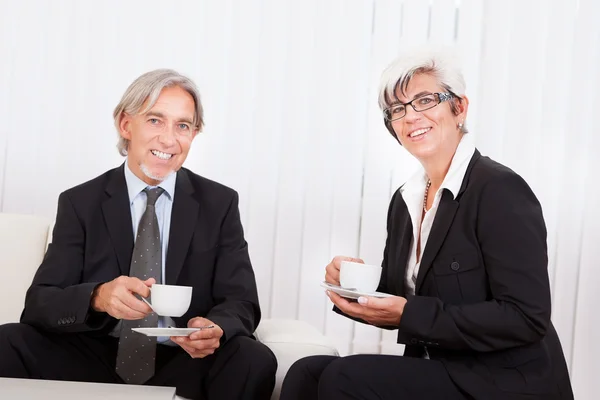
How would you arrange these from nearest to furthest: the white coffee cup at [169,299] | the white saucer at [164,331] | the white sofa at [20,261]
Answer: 1. the white saucer at [164,331]
2. the white coffee cup at [169,299]
3. the white sofa at [20,261]

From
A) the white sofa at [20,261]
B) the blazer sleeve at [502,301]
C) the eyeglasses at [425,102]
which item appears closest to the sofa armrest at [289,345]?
the white sofa at [20,261]

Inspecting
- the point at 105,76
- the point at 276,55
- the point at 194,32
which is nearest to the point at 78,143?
the point at 105,76

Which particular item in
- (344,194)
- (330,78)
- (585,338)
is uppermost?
(330,78)

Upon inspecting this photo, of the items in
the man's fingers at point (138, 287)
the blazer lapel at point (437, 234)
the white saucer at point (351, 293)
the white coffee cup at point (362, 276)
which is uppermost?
the blazer lapel at point (437, 234)

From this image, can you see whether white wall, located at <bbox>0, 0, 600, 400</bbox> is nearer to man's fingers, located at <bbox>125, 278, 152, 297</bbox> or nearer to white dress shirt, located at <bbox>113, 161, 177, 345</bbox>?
white dress shirt, located at <bbox>113, 161, 177, 345</bbox>

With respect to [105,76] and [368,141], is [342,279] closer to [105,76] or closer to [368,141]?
[368,141]

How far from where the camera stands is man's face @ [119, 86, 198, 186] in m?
2.27

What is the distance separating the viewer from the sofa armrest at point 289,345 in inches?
82.5

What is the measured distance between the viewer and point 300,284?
323cm

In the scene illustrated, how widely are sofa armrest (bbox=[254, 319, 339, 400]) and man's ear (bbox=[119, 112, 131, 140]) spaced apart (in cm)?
71

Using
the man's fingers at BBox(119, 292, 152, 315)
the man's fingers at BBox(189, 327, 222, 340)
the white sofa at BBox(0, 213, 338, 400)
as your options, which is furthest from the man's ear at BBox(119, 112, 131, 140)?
the man's fingers at BBox(189, 327, 222, 340)

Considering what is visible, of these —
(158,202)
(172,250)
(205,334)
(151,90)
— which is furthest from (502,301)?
(151,90)

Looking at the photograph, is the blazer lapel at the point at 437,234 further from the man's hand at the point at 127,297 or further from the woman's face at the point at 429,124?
the man's hand at the point at 127,297

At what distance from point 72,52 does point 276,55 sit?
837 millimetres
